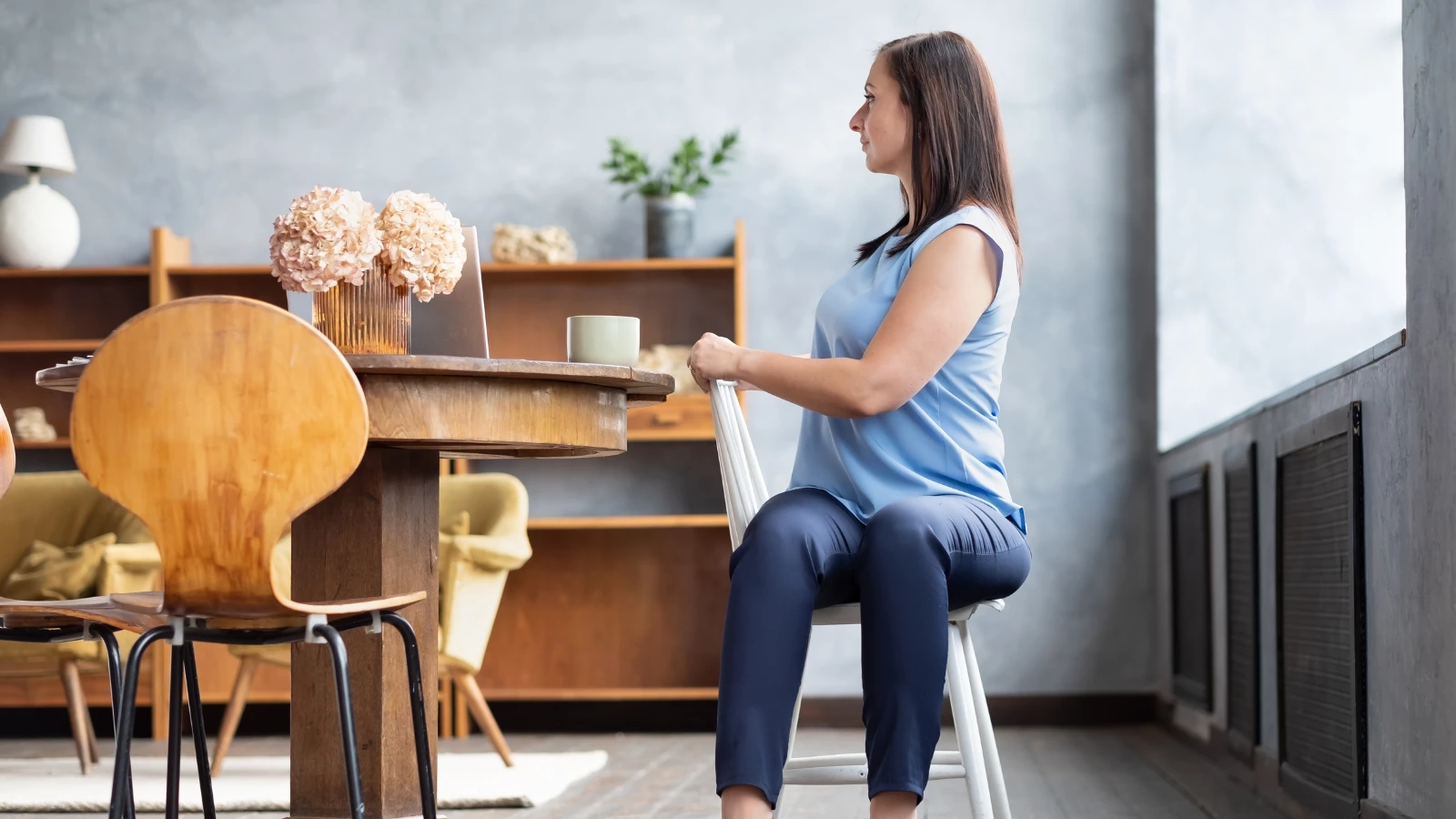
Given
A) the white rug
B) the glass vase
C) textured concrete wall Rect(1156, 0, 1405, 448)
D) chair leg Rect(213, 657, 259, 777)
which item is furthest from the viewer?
textured concrete wall Rect(1156, 0, 1405, 448)

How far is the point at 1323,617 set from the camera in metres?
2.40

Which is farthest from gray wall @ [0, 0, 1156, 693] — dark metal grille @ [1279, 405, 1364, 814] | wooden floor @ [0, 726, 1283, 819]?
dark metal grille @ [1279, 405, 1364, 814]

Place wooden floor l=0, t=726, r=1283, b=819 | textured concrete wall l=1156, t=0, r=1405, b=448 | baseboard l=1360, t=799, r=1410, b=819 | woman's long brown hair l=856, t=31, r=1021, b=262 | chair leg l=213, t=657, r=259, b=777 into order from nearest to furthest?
woman's long brown hair l=856, t=31, r=1021, b=262 < baseboard l=1360, t=799, r=1410, b=819 < wooden floor l=0, t=726, r=1283, b=819 < chair leg l=213, t=657, r=259, b=777 < textured concrete wall l=1156, t=0, r=1405, b=448

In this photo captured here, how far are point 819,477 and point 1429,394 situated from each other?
86cm

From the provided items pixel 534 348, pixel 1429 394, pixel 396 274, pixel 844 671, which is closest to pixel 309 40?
pixel 534 348

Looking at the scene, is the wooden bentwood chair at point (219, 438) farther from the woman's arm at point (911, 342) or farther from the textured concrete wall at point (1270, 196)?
the textured concrete wall at point (1270, 196)

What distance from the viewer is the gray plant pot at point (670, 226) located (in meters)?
4.21

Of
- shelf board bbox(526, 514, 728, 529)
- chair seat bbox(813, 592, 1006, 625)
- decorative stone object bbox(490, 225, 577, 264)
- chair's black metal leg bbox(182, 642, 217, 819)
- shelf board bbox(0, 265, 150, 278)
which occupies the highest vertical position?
decorative stone object bbox(490, 225, 577, 264)

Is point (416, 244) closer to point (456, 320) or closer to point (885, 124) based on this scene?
point (456, 320)

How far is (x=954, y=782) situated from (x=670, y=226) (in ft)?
6.35

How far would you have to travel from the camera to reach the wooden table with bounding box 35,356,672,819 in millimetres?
1770

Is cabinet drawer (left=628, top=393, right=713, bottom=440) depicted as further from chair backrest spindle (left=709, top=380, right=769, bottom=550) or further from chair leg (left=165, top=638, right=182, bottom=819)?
chair leg (left=165, top=638, right=182, bottom=819)

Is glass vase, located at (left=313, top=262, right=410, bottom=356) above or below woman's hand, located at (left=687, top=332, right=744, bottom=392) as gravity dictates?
above

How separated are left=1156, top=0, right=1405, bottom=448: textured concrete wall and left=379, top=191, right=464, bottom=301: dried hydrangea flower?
96.6 inches
